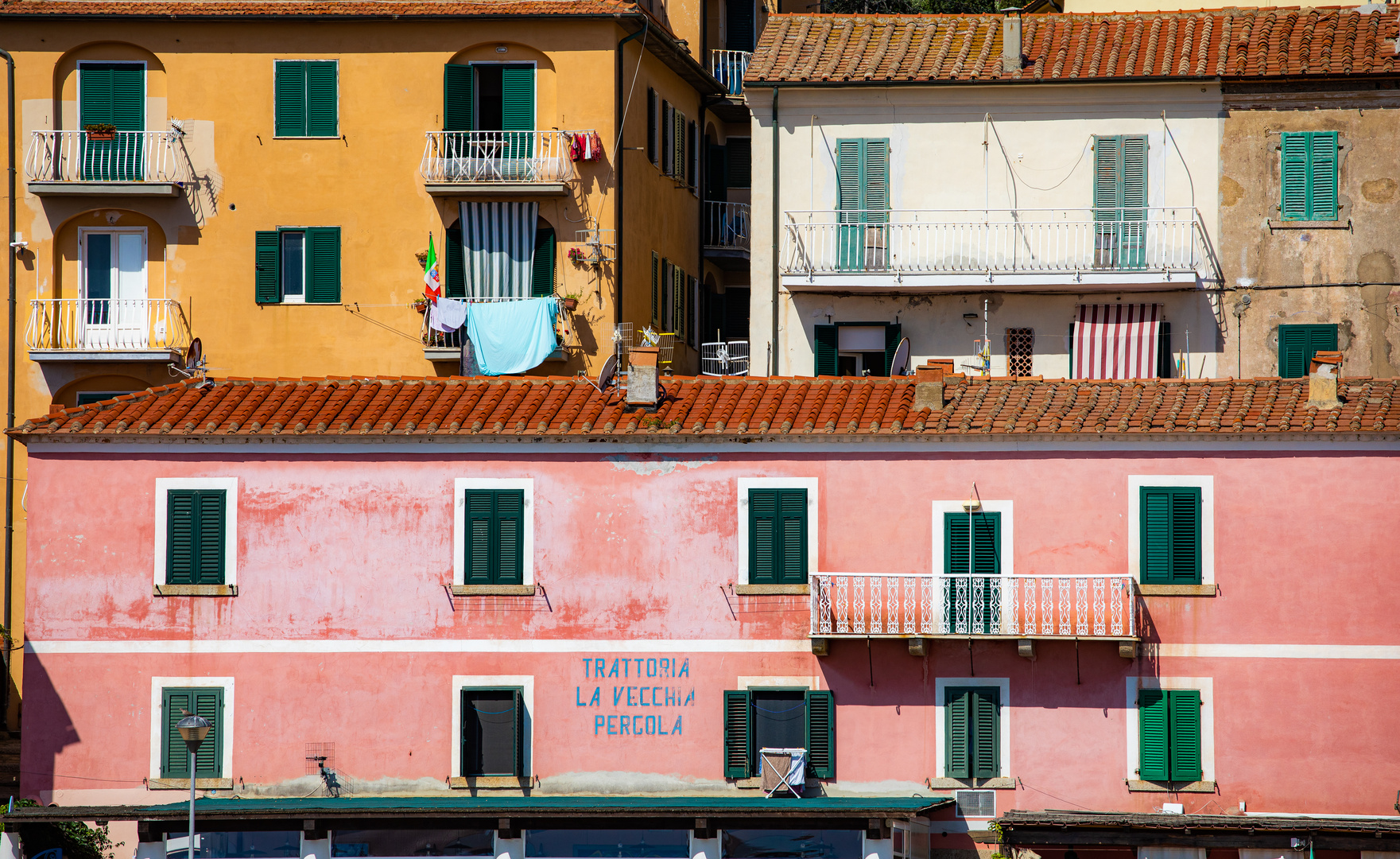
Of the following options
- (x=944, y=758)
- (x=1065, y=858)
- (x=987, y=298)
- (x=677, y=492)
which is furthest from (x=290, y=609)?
(x=987, y=298)

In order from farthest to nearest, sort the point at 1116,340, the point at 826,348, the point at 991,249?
the point at 826,348
the point at 991,249
the point at 1116,340

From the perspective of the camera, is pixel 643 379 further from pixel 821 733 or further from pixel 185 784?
pixel 185 784

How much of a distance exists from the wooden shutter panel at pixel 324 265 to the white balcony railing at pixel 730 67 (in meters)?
10.0

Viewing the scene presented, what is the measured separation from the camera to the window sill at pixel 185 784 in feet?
80.7

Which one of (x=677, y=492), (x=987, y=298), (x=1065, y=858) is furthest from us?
(x=987, y=298)

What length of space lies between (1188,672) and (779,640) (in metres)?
5.68

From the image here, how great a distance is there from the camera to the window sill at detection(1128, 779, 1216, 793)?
23.9 metres

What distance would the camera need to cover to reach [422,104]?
107 feet

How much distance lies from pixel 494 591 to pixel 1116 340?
41.9 ft

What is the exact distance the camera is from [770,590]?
2453cm

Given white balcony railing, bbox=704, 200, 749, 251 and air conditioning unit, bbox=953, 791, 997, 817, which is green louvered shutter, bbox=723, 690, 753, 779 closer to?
air conditioning unit, bbox=953, 791, 997, 817

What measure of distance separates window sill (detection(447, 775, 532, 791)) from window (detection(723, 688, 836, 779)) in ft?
9.44

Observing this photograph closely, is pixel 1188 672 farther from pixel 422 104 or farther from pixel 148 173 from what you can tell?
pixel 148 173

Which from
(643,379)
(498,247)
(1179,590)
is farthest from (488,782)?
(498,247)
